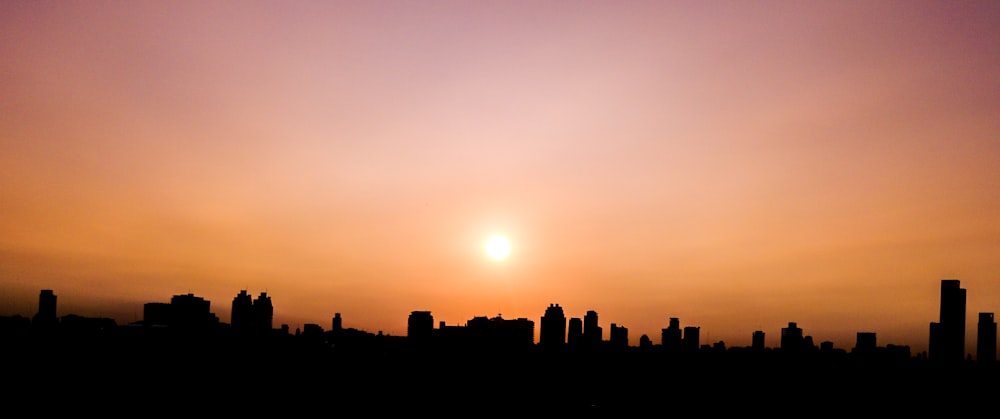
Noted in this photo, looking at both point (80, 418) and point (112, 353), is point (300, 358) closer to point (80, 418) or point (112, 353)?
point (112, 353)

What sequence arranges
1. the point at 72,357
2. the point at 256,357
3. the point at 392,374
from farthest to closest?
the point at 392,374
the point at 256,357
the point at 72,357

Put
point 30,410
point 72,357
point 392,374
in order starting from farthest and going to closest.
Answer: point 392,374
point 72,357
point 30,410

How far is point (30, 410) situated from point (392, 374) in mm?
82240

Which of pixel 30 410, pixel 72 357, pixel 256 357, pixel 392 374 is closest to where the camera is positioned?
pixel 30 410

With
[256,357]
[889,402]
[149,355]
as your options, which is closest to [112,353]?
[149,355]

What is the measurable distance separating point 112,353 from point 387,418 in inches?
2512

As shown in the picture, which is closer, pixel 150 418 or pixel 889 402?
pixel 150 418

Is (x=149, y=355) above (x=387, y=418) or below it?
above

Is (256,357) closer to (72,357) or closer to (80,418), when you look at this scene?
(72,357)

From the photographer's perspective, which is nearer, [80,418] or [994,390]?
[80,418]

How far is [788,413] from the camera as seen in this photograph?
18800 centimetres

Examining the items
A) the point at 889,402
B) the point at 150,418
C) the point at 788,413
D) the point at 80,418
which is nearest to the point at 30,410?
the point at 80,418

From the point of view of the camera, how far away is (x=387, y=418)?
158625 millimetres

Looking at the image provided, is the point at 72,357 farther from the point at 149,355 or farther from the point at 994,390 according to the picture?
the point at 994,390
